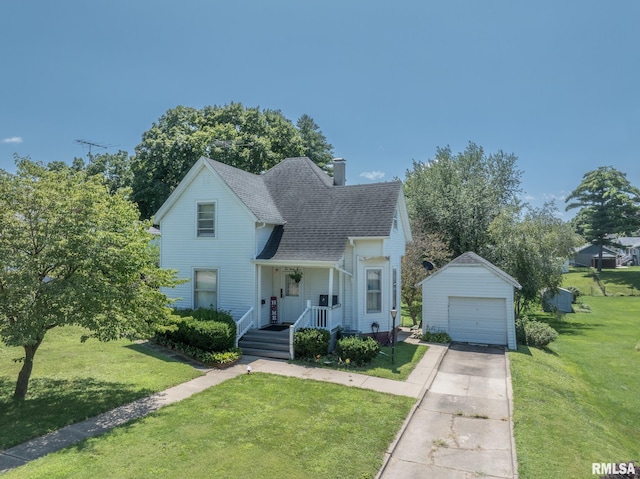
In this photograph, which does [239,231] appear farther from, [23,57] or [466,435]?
[23,57]

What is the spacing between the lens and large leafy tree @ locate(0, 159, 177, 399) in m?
7.95

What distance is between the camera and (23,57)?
16.7 metres

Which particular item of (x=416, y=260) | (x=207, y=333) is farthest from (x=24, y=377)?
(x=416, y=260)

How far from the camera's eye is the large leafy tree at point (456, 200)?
28156mm

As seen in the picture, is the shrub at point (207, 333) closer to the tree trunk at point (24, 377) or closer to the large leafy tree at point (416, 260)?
the tree trunk at point (24, 377)

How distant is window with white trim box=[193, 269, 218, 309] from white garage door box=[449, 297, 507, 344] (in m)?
11.5

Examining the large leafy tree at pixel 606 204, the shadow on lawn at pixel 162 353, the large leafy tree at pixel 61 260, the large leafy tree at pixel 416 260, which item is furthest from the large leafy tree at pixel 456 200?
the large leafy tree at pixel 606 204

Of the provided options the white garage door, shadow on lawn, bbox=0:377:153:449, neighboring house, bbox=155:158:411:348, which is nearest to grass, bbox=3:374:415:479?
shadow on lawn, bbox=0:377:153:449

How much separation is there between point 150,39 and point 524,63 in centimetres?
1644

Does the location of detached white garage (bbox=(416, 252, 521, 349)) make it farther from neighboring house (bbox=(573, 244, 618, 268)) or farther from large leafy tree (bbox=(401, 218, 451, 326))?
neighboring house (bbox=(573, 244, 618, 268))

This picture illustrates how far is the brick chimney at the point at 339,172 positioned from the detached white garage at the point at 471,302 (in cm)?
689

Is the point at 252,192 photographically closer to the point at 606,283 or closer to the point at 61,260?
the point at 61,260

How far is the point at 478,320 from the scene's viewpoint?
61.0 ft

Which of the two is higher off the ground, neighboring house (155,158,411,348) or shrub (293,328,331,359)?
neighboring house (155,158,411,348)
